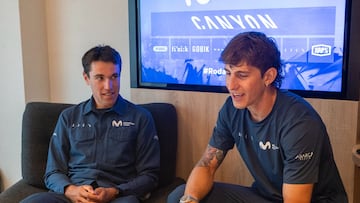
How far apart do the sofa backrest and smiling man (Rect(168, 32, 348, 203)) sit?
1.63 ft

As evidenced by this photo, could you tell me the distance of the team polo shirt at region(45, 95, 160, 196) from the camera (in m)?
2.17

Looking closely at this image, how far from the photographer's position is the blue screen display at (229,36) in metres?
2.08

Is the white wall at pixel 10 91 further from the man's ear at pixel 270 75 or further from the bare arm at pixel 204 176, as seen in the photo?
the man's ear at pixel 270 75

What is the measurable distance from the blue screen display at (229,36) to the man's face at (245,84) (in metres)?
0.47

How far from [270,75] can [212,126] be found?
77cm

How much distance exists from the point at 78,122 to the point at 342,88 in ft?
4.31

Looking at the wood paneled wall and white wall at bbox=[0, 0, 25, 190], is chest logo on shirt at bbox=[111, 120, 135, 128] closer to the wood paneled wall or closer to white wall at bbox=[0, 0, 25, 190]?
the wood paneled wall

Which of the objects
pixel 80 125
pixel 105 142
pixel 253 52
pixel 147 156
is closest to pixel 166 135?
pixel 147 156

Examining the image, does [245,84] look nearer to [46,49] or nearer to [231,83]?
[231,83]

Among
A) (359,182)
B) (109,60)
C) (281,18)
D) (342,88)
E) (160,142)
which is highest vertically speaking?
(281,18)

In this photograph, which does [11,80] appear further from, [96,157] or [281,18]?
[281,18]

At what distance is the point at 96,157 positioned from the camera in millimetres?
2195

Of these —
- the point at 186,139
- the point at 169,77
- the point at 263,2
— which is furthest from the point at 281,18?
Answer: the point at 186,139

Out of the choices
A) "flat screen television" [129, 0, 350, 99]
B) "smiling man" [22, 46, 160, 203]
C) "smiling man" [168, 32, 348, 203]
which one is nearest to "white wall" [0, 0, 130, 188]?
"flat screen television" [129, 0, 350, 99]
